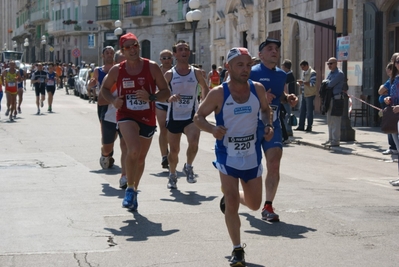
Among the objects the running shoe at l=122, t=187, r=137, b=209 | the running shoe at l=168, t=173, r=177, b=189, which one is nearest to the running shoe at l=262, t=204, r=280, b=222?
the running shoe at l=122, t=187, r=137, b=209

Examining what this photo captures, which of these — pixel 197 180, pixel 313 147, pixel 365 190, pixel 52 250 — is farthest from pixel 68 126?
pixel 52 250

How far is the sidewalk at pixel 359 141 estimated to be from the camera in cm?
1583

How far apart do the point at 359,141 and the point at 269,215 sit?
33.3 feet

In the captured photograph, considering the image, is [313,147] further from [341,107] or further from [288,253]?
[288,253]

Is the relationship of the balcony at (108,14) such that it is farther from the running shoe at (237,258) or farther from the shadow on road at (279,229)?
the running shoe at (237,258)

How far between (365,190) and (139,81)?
11.6 ft

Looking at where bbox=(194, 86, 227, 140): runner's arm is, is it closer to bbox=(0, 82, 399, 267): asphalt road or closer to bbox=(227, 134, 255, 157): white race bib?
bbox=(227, 134, 255, 157): white race bib

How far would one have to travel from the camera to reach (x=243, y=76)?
259 inches

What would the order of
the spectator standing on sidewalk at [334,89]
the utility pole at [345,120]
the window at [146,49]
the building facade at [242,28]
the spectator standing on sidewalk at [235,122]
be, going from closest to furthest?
the spectator standing on sidewalk at [235,122]
the spectator standing on sidewalk at [334,89]
the utility pole at [345,120]
the building facade at [242,28]
the window at [146,49]

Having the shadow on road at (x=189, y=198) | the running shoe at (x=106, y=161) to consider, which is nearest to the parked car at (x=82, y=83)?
the running shoe at (x=106, y=161)

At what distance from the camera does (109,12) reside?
6094cm

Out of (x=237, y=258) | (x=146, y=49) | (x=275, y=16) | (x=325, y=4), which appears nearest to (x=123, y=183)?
(x=237, y=258)

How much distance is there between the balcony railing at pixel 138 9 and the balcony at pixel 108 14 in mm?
1807

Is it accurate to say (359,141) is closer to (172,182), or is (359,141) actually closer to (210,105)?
(172,182)
